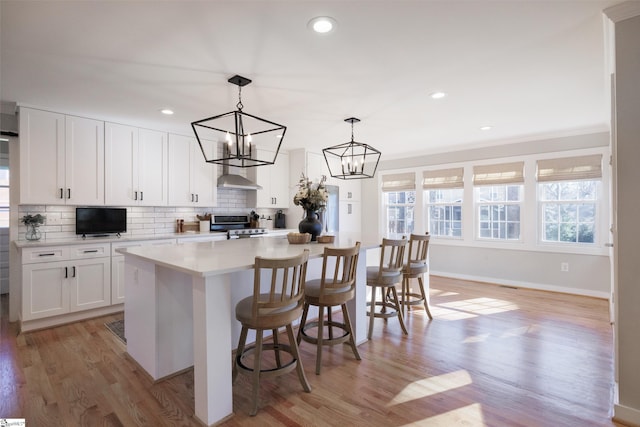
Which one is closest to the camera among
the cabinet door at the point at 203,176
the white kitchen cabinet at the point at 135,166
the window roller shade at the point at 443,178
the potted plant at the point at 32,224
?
the potted plant at the point at 32,224

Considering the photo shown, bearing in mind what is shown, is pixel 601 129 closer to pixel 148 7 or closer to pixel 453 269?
pixel 453 269

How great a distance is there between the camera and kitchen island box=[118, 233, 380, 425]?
74.2 inches

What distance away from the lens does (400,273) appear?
131 inches

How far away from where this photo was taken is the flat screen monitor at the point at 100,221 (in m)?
4.11

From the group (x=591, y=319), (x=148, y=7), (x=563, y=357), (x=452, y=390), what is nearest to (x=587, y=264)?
(x=591, y=319)

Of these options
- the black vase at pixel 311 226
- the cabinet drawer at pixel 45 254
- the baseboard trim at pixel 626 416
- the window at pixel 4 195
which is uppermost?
the window at pixel 4 195

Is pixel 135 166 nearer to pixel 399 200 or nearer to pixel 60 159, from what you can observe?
pixel 60 159

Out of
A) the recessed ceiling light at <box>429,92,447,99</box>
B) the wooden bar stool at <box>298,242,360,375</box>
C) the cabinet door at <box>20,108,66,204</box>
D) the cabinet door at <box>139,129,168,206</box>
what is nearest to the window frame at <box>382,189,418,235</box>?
the recessed ceiling light at <box>429,92,447,99</box>

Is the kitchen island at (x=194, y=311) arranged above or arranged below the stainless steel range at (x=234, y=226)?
below

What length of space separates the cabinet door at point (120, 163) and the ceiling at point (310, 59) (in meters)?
0.27

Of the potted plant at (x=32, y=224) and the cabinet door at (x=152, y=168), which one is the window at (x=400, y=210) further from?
the potted plant at (x=32, y=224)

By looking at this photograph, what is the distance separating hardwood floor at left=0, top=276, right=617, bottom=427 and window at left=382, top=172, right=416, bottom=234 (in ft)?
11.0

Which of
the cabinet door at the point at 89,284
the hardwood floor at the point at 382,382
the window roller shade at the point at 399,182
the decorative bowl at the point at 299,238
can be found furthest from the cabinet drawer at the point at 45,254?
the window roller shade at the point at 399,182

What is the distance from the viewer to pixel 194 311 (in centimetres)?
191
